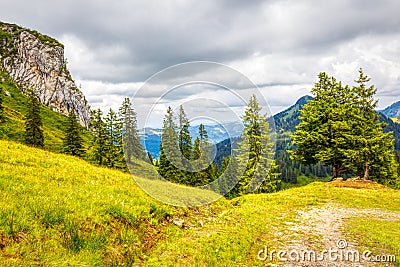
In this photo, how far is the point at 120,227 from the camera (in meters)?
10.2

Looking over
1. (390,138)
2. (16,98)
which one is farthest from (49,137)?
(390,138)

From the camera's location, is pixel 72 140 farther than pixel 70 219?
Yes

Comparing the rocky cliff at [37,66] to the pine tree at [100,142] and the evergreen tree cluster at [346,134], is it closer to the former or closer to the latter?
the pine tree at [100,142]

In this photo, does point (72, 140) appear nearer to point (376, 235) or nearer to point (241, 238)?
point (241, 238)

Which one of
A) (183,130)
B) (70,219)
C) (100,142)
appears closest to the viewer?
(70,219)

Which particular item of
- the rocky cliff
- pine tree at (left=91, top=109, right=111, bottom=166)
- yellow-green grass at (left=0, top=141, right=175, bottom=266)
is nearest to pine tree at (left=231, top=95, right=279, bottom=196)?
yellow-green grass at (left=0, top=141, right=175, bottom=266)

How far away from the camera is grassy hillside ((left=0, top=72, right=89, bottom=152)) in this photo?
2831 inches

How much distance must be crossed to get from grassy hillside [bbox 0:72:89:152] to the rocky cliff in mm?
12974

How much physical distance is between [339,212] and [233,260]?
12.4 meters

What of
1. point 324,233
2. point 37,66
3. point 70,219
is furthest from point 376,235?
point 37,66

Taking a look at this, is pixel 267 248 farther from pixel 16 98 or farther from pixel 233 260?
pixel 16 98

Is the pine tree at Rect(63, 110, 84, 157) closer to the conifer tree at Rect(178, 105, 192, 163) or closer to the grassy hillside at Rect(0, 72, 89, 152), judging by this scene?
the grassy hillside at Rect(0, 72, 89, 152)

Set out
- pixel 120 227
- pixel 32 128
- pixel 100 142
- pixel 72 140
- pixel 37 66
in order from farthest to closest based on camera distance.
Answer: pixel 37 66, pixel 32 128, pixel 72 140, pixel 100 142, pixel 120 227

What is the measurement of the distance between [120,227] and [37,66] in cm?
19245
